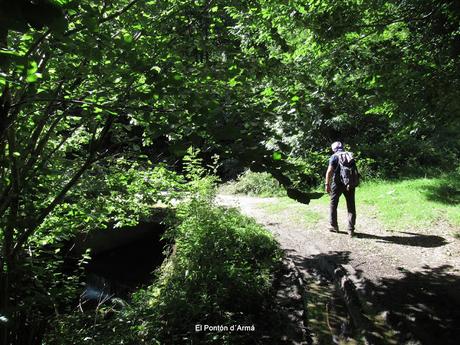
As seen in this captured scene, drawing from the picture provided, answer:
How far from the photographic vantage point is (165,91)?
8.29 feet

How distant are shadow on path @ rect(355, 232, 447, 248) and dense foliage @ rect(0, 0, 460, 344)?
7.29 feet

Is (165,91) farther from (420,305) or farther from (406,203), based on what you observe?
(406,203)

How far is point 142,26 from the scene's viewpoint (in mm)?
3324

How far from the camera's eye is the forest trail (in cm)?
392

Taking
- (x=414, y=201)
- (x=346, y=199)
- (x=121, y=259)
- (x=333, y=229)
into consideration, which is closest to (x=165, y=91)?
(x=346, y=199)

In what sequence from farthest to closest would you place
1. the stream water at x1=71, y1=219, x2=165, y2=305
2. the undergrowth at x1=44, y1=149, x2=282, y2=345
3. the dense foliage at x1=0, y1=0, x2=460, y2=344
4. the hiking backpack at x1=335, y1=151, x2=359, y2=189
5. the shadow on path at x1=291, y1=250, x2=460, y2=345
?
the stream water at x1=71, y1=219, x2=165, y2=305, the hiking backpack at x1=335, y1=151, x2=359, y2=189, the undergrowth at x1=44, y1=149, x2=282, y2=345, the shadow on path at x1=291, y1=250, x2=460, y2=345, the dense foliage at x1=0, y1=0, x2=460, y2=344

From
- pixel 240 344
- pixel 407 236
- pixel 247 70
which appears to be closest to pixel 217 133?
pixel 247 70

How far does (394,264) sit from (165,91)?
15.8ft

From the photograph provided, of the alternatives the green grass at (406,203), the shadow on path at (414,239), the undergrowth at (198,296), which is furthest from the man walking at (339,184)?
the undergrowth at (198,296)

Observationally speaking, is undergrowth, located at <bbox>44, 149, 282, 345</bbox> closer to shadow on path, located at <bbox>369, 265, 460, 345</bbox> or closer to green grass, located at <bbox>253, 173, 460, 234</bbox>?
shadow on path, located at <bbox>369, 265, 460, 345</bbox>

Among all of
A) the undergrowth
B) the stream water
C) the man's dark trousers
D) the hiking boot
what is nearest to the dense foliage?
the undergrowth

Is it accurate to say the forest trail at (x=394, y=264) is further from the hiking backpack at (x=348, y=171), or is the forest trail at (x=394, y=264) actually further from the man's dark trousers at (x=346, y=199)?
the hiking backpack at (x=348, y=171)

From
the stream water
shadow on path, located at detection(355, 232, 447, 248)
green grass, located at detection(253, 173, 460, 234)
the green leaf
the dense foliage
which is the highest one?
the dense foliage

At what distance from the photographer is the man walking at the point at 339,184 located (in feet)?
23.4
